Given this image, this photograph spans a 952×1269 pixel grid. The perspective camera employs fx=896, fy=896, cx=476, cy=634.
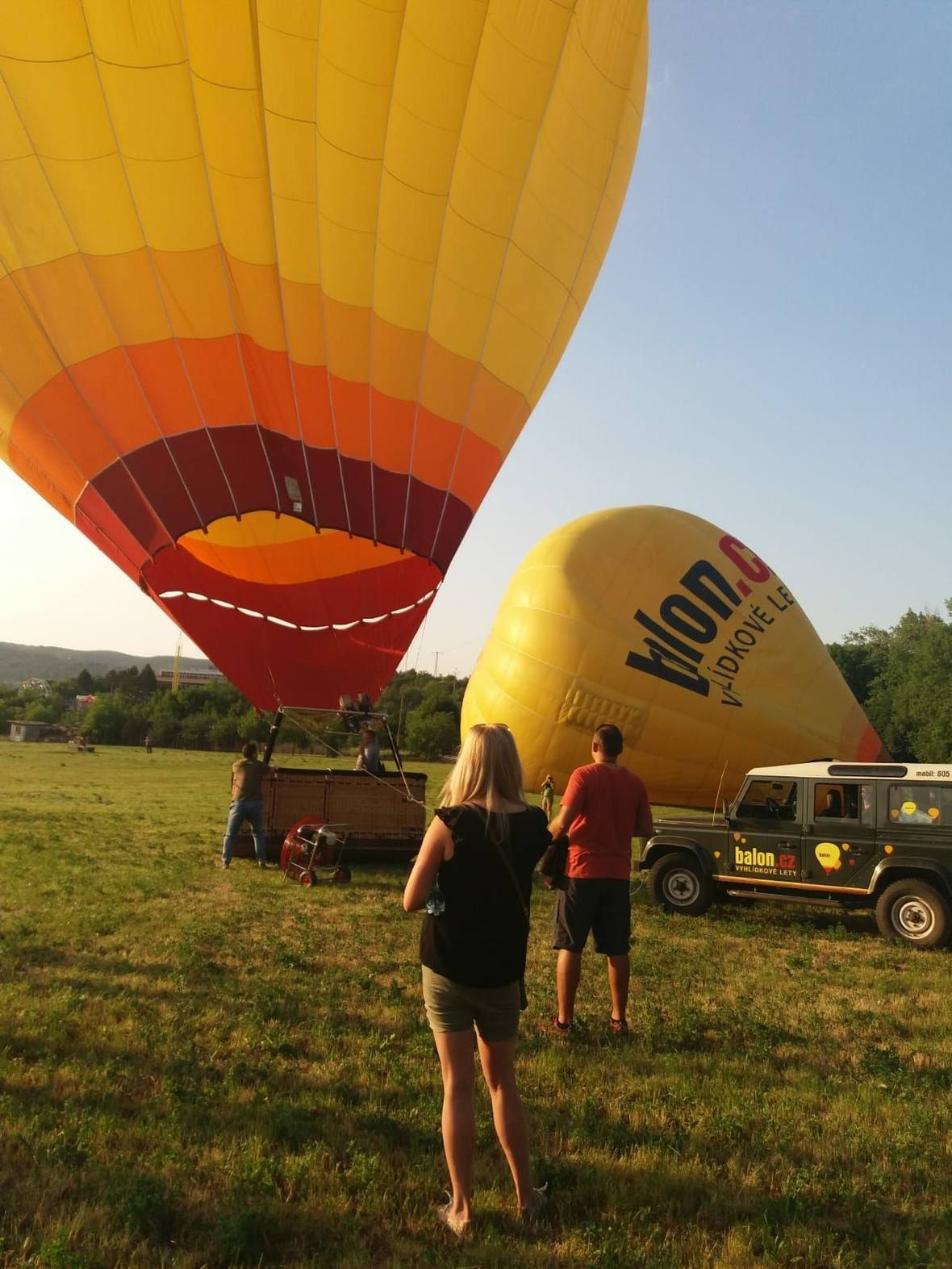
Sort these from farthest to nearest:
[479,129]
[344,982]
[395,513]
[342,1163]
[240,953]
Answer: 1. [395,513]
2. [479,129]
3. [240,953]
4. [344,982]
5. [342,1163]

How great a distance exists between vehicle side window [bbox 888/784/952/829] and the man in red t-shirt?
4435 millimetres

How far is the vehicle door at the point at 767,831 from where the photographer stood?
873 centimetres

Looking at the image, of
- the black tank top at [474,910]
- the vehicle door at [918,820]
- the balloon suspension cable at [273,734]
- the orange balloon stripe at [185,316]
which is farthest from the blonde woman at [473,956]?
the balloon suspension cable at [273,734]

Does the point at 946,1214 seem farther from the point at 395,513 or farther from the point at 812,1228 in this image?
the point at 395,513

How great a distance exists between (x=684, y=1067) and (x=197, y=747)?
56.1 metres

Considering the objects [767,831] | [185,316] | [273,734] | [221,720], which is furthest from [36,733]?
[767,831]

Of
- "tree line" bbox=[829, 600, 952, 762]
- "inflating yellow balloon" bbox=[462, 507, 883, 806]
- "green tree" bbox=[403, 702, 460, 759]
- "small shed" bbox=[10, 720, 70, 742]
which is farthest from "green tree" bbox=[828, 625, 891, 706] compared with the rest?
"small shed" bbox=[10, 720, 70, 742]

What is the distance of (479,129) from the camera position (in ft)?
28.6

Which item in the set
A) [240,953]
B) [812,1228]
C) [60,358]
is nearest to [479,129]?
[60,358]

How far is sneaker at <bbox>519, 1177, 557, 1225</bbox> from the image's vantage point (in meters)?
2.89

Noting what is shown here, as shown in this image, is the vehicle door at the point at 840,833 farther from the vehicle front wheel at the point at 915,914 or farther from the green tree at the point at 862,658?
the green tree at the point at 862,658

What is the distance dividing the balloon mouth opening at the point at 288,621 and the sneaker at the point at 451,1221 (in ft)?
26.9

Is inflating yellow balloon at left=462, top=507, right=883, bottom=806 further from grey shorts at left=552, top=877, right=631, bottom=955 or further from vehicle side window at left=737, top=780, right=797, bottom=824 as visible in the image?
grey shorts at left=552, top=877, right=631, bottom=955

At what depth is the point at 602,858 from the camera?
4.93 meters
